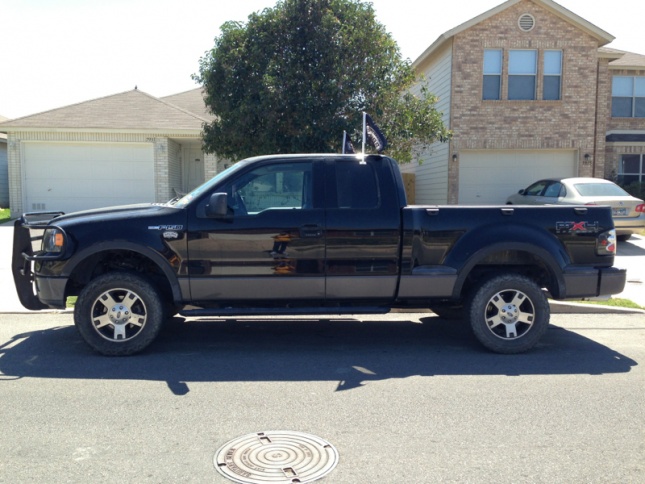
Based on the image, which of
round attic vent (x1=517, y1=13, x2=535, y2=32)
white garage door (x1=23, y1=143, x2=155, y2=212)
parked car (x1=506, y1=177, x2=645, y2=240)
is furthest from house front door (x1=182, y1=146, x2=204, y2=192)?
parked car (x1=506, y1=177, x2=645, y2=240)

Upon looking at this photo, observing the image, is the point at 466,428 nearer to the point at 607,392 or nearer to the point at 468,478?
the point at 468,478

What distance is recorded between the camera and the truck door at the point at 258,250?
6062 millimetres

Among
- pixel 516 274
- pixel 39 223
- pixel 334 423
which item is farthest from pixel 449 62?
pixel 334 423

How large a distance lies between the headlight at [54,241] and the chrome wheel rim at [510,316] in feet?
13.9

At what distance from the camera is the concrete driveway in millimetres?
8758

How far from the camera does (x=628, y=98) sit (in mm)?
21766

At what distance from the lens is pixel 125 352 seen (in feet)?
20.0

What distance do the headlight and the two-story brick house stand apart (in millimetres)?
13949

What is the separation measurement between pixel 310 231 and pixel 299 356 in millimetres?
1254

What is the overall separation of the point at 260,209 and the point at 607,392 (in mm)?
3531

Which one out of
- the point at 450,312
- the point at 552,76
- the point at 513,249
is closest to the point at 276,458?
the point at 513,249

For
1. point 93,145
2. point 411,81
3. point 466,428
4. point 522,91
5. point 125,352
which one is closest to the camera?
point 466,428

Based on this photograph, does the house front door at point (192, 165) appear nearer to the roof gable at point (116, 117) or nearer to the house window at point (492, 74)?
the roof gable at point (116, 117)

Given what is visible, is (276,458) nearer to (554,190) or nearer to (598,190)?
(598,190)
